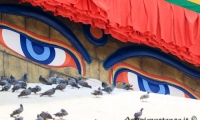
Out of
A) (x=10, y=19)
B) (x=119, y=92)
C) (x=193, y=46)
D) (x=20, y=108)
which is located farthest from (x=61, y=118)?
(x=193, y=46)

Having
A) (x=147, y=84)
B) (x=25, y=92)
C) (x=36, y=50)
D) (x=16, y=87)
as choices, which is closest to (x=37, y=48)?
(x=36, y=50)

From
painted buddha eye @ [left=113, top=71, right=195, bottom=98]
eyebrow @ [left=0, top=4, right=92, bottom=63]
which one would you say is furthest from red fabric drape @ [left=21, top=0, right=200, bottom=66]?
painted buddha eye @ [left=113, top=71, right=195, bottom=98]

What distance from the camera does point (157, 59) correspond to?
1140 centimetres

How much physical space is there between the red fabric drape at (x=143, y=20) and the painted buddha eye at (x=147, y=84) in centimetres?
80

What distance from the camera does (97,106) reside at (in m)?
6.63

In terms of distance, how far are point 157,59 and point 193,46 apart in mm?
912

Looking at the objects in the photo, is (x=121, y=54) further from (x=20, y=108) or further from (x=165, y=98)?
(x=20, y=108)

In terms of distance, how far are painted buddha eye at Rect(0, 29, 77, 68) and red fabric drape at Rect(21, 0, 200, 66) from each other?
833mm

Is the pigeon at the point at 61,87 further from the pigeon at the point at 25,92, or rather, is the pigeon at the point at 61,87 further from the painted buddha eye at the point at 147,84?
the painted buddha eye at the point at 147,84

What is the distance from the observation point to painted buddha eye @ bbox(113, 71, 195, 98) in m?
10.9

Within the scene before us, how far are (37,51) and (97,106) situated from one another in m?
3.44

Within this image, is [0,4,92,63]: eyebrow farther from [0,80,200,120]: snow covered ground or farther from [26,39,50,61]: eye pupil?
[0,80,200,120]: snow covered ground

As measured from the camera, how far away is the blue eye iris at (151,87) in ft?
36.7

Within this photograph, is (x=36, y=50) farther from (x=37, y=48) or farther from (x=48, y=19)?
(x=48, y=19)
